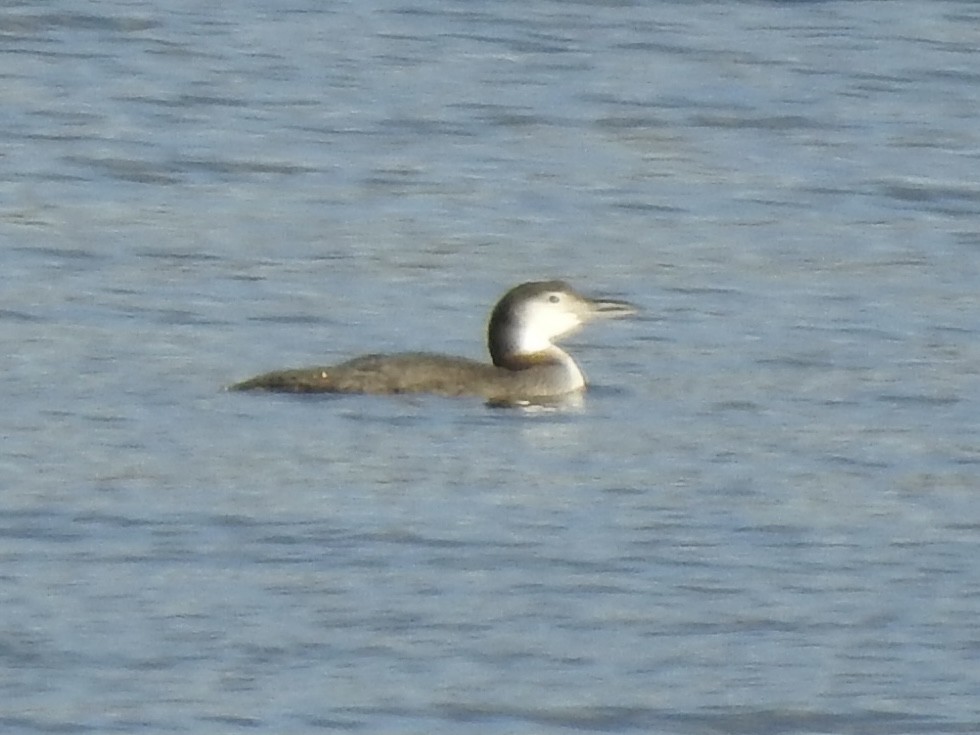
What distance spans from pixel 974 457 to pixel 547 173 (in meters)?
5.76

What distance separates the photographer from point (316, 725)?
8.68m

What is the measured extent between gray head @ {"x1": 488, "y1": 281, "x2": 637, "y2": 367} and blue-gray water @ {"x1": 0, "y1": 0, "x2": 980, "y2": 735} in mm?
218

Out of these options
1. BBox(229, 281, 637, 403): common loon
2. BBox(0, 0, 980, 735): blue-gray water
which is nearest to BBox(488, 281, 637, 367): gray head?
BBox(229, 281, 637, 403): common loon

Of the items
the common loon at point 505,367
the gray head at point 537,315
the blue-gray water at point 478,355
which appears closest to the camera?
the blue-gray water at point 478,355

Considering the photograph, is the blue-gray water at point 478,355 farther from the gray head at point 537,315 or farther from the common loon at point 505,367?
the gray head at point 537,315

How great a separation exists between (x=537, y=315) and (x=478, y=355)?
0.54 m

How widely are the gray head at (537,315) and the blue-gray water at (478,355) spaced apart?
22 cm

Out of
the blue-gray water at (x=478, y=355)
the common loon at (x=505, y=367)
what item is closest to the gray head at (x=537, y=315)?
the common loon at (x=505, y=367)

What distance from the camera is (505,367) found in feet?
45.0

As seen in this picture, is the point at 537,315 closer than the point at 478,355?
Yes

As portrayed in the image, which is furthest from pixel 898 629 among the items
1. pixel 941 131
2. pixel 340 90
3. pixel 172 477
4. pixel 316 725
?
pixel 340 90

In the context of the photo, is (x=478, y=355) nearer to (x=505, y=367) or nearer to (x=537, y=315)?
(x=537, y=315)

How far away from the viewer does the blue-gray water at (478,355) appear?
9.25m

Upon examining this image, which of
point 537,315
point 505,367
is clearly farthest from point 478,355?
point 505,367
